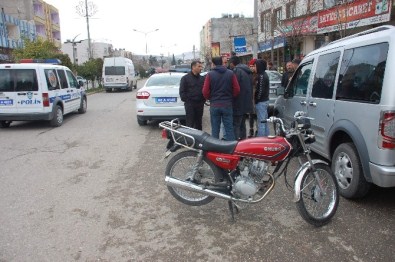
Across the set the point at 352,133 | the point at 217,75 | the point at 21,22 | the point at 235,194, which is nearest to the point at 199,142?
the point at 235,194

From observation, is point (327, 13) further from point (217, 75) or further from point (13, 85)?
point (13, 85)

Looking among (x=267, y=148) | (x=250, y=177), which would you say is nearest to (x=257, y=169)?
(x=250, y=177)

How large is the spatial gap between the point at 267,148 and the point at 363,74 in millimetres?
1508

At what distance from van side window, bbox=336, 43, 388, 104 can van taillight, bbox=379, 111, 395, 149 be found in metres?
0.22

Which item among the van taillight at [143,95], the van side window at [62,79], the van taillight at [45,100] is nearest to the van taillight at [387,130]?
the van taillight at [143,95]

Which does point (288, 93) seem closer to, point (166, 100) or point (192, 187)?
point (192, 187)

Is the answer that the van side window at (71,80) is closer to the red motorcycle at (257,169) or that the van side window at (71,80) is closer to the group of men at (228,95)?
the group of men at (228,95)

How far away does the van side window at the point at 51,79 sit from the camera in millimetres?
10094

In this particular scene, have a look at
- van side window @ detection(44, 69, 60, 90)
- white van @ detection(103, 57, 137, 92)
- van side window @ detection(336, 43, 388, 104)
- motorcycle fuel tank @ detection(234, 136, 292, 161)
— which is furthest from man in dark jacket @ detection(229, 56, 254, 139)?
white van @ detection(103, 57, 137, 92)

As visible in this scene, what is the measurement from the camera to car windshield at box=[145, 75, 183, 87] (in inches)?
392

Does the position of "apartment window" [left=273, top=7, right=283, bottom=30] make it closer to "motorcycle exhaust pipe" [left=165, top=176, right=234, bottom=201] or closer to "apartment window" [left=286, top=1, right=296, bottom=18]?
"apartment window" [left=286, top=1, right=296, bottom=18]

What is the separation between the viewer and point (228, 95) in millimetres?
6008

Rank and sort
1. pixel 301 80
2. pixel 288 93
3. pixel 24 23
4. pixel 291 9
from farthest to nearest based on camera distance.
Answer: pixel 24 23 < pixel 291 9 < pixel 288 93 < pixel 301 80

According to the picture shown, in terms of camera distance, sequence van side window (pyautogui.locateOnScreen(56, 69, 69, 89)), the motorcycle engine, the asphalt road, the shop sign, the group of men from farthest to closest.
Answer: van side window (pyautogui.locateOnScreen(56, 69, 69, 89)) → the shop sign → the group of men → the motorcycle engine → the asphalt road
